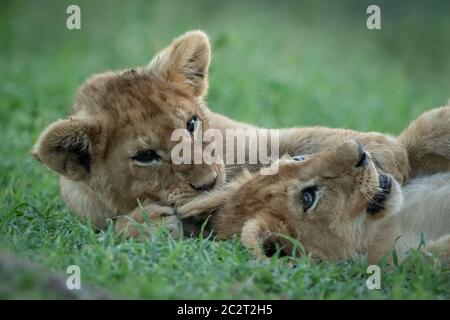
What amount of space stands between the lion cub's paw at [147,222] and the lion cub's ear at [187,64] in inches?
36.4

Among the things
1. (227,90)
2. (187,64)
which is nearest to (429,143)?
(187,64)

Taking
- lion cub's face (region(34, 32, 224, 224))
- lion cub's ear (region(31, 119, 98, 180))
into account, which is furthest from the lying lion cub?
lion cub's ear (region(31, 119, 98, 180))

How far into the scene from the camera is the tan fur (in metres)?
4.96

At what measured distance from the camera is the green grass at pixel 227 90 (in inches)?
157

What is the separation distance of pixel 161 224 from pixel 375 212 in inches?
42.6

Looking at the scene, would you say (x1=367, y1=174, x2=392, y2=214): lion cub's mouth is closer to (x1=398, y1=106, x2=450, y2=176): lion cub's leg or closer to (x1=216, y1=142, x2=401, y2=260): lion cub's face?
(x1=216, y1=142, x2=401, y2=260): lion cub's face

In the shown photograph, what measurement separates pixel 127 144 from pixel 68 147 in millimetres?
327

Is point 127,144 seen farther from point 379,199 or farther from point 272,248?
point 379,199

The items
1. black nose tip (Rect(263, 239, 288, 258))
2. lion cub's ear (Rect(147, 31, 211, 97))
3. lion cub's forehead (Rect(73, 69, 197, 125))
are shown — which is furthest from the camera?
lion cub's ear (Rect(147, 31, 211, 97))

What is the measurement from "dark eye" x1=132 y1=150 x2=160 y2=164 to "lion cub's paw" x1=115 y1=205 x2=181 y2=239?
0.84 ft

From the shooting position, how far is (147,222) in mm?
4703

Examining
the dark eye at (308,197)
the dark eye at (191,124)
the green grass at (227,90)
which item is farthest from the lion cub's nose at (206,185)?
the dark eye at (308,197)

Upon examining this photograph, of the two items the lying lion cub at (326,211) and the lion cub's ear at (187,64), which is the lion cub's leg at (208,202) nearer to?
the lying lion cub at (326,211)

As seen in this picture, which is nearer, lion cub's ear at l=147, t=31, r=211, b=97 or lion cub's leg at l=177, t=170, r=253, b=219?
lion cub's leg at l=177, t=170, r=253, b=219
